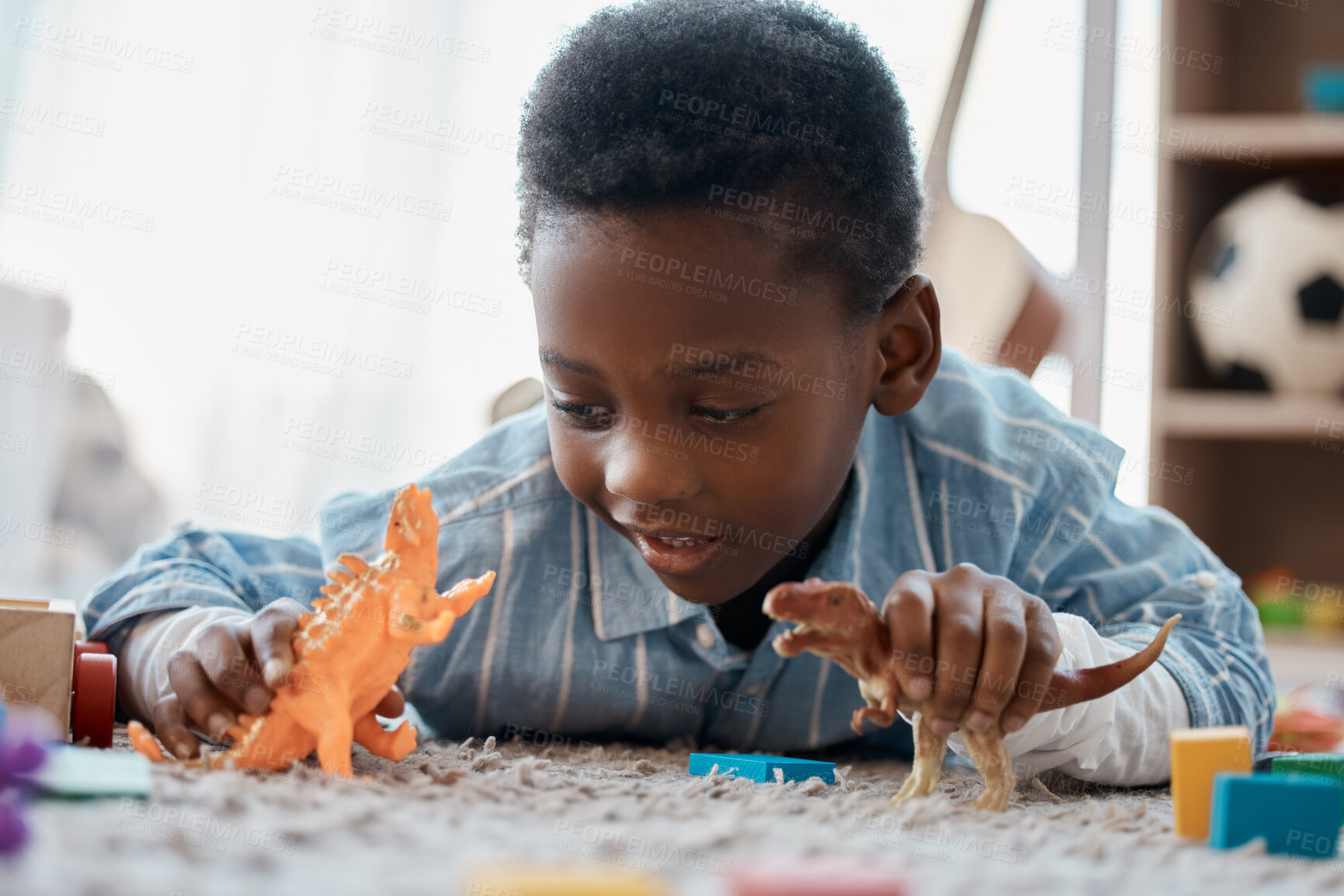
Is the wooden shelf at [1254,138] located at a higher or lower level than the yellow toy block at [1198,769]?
higher

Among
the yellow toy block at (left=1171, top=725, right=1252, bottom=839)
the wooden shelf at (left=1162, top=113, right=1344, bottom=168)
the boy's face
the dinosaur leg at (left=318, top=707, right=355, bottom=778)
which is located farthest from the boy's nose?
the wooden shelf at (left=1162, top=113, right=1344, bottom=168)

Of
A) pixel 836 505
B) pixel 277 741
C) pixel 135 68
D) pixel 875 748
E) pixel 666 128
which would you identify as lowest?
pixel 875 748

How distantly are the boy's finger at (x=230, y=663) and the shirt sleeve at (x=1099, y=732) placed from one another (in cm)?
43

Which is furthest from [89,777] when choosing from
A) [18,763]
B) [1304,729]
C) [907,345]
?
[1304,729]

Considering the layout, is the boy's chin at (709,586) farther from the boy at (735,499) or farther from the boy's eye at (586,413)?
the boy's eye at (586,413)

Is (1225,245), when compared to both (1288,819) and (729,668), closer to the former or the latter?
(729,668)

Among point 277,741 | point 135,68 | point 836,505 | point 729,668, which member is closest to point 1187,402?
point 836,505

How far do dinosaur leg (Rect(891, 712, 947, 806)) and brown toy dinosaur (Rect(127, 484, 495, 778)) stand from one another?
24 centimetres

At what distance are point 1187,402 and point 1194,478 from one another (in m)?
0.16

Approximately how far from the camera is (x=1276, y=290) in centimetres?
163

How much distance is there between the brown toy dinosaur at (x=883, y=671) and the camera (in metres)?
0.54

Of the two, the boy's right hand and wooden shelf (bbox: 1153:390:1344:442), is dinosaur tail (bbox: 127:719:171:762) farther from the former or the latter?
wooden shelf (bbox: 1153:390:1344:442)

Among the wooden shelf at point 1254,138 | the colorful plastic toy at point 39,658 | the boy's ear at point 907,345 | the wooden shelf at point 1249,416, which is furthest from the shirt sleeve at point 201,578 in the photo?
the wooden shelf at point 1254,138

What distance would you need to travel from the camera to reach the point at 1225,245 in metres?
1.68
